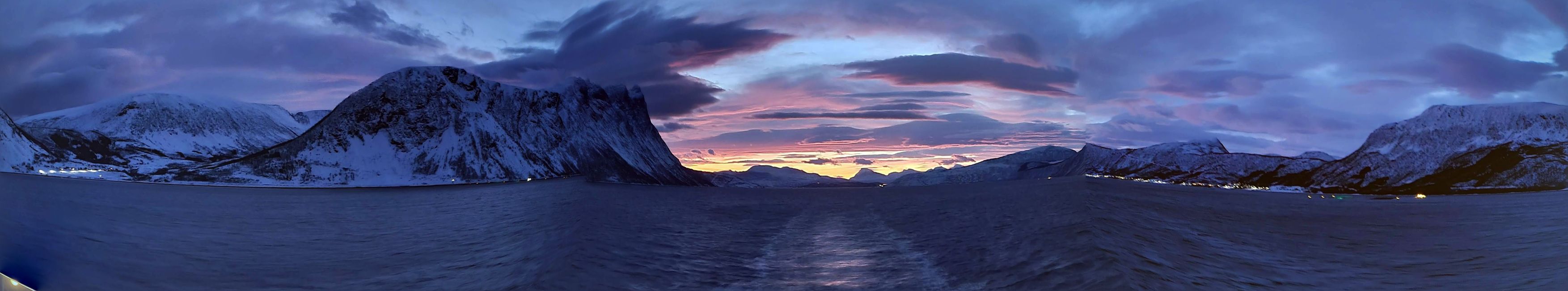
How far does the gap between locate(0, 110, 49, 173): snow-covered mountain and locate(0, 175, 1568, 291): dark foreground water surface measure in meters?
0.19

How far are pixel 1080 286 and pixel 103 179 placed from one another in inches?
769

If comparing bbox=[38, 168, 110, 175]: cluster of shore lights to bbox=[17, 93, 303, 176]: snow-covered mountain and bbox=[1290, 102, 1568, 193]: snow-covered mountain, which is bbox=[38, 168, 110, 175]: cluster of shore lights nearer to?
bbox=[17, 93, 303, 176]: snow-covered mountain

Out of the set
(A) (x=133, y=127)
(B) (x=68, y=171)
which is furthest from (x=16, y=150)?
(A) (x=133, y=127)

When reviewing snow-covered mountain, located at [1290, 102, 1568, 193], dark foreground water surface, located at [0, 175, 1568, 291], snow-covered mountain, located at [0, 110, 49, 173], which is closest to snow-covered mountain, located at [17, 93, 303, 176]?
snow-covered mountain, located at [0, 110, 49, 173]

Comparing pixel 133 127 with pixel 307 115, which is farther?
pixel 307 115

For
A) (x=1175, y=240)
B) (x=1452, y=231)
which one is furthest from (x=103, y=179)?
(x=1452, y=231)

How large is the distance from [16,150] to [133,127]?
5.60 m

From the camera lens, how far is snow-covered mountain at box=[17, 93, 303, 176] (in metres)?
8.89

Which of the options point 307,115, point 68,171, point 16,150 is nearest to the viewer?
point 16,150

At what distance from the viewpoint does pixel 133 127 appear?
36.5ft

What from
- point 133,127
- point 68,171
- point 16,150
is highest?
point 133,127

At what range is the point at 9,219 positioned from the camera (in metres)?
5.86

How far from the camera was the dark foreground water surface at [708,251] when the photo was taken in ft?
34.2

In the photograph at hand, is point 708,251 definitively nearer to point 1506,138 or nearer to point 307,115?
point 307,115
